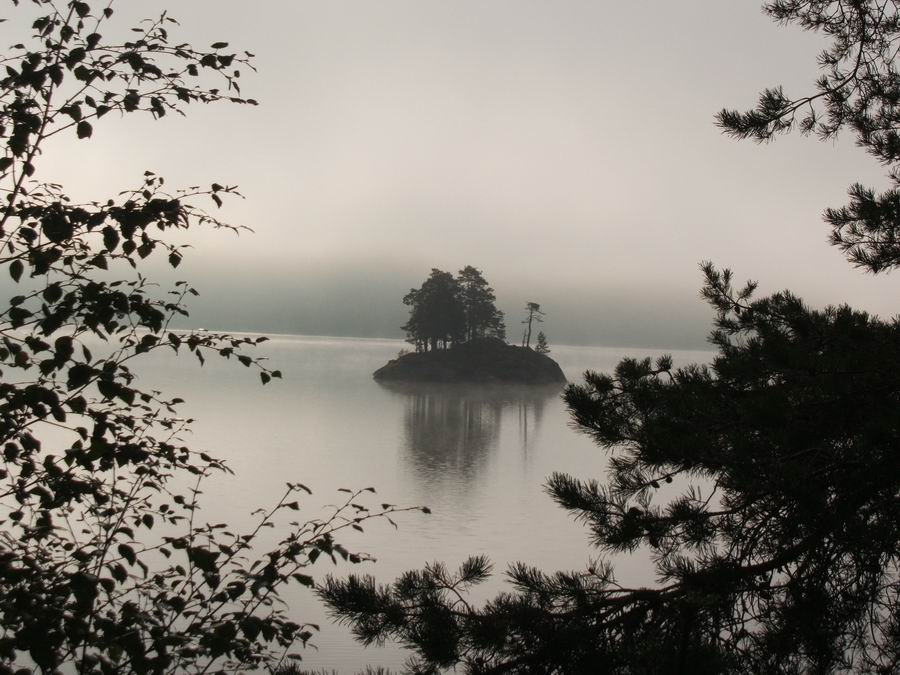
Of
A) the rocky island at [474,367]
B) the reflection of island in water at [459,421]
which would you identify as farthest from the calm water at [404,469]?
the rocky island at [474,367]

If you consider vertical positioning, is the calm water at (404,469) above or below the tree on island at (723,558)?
below

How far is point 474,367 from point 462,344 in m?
1.61

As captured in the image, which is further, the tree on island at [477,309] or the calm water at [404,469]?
the tree on island at [477,309]

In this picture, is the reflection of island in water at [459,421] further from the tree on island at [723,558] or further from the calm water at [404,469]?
the tree on island at [723,558]

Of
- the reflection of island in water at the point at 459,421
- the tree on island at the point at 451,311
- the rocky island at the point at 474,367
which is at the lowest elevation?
the reflection of island in water at the point at 459,421

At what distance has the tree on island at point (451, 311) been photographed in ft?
129

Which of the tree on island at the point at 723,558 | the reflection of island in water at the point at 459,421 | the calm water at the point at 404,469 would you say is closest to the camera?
the tree on island at the point at 723,558

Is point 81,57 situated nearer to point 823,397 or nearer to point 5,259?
point 5,259

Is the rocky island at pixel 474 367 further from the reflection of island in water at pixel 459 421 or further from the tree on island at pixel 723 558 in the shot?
the tree on island at pixel 723 558

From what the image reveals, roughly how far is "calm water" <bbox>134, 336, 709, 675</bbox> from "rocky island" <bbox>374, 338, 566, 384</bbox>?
9.08 m

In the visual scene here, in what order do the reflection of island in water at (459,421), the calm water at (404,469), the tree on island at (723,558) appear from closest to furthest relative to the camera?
the tree on island at (723,558) → the calm water at (404,469) → the reflection of island in water at (459,421)

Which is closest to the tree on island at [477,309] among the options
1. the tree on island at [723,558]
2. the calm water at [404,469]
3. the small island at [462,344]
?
the small island at [462,344]

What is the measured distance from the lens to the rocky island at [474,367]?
3688 centimetres

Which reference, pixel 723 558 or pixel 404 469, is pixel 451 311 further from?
pixel 723 558
